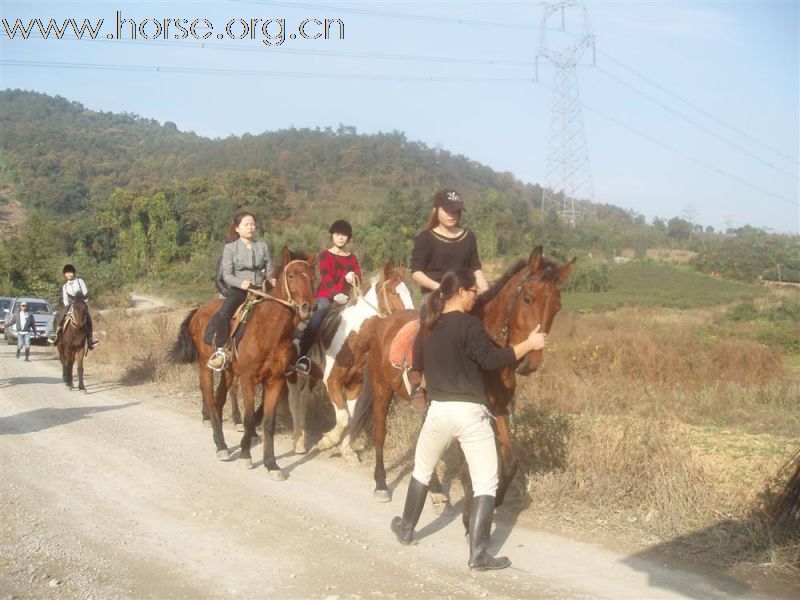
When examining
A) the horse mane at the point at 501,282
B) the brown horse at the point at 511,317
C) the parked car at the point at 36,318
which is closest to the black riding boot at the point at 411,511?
the brown horse at the point at 511,317

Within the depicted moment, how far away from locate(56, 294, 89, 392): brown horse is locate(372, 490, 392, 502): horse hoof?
9674 millimetres

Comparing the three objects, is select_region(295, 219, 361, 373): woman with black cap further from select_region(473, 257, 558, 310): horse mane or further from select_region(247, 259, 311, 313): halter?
select_region(473, 257, 558, 310): horse mane

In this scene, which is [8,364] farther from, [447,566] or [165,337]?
[447,566]

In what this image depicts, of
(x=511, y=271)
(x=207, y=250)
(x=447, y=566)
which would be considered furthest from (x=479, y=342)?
(x=207, y=250)

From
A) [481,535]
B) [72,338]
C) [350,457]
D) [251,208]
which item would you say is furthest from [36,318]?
[251,208]

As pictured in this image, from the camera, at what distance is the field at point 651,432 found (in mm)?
6113

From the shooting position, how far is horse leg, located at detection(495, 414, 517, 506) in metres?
6.12

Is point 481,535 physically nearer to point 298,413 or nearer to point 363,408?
point 363,408

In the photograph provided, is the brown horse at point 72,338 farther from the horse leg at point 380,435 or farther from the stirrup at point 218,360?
the horse leg at point 380,435

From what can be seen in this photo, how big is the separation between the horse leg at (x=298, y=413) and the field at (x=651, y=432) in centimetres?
95

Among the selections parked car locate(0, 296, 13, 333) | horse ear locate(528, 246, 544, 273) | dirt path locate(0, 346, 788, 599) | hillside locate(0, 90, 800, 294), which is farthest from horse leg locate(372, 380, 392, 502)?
parked car locate(0, 296, 13, 333)

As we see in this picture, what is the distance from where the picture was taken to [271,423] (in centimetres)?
852

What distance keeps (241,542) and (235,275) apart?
394cm

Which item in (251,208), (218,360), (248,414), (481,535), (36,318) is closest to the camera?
(481,535)
